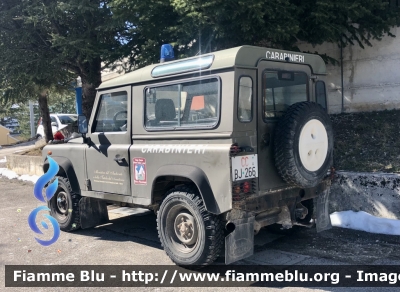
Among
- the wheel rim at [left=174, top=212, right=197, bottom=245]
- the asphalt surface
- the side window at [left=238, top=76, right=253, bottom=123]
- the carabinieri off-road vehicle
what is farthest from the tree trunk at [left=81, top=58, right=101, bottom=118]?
the side window at [left=238, top=76, right=253, bottom=123]

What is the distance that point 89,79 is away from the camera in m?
11.1

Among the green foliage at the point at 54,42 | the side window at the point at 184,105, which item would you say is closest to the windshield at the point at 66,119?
the green foliage at the point at 54,42

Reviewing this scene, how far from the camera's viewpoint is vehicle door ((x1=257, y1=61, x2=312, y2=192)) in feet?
14.5

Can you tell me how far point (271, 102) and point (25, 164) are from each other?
9922mm

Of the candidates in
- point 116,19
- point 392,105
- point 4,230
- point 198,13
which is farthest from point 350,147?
point 4,230

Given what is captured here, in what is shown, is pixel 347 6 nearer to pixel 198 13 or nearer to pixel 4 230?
Result: pixel 198 13

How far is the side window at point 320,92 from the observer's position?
5202 millimetres

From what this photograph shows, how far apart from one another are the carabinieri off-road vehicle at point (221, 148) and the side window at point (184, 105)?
12mm

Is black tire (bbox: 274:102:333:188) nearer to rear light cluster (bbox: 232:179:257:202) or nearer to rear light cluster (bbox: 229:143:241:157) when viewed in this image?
rear light cluster (bbox: 232:179:257:202)

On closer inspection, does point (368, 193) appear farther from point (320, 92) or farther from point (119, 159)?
point (119, 159)

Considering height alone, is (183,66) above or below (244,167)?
above

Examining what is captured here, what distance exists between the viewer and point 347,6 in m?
6.90

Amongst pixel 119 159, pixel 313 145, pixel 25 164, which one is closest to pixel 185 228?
pixel 119 159

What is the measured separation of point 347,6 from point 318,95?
258 centimetres
